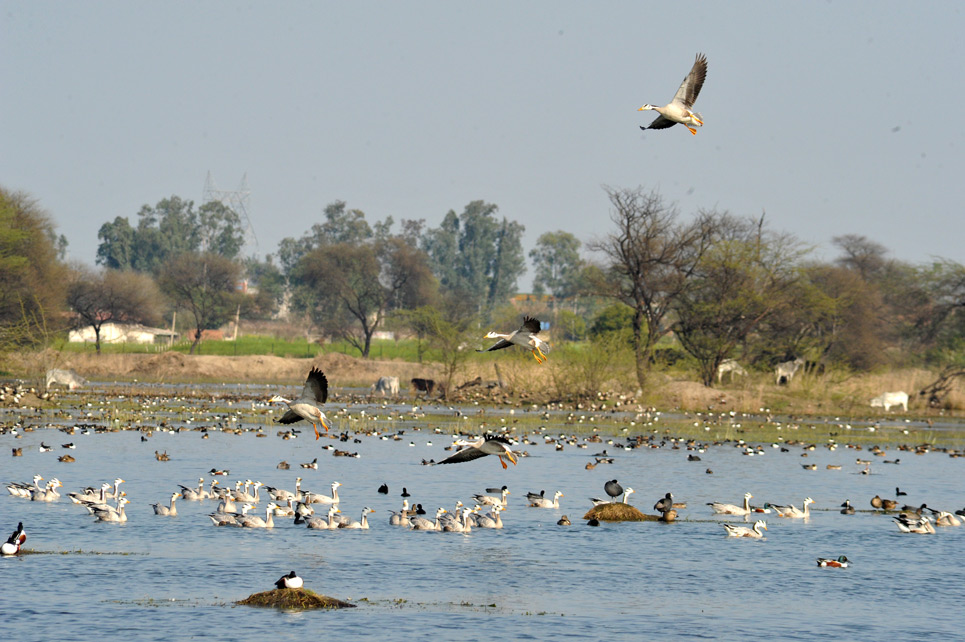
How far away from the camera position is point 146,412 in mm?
49469

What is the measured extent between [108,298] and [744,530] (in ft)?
310

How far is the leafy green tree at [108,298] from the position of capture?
106 meters

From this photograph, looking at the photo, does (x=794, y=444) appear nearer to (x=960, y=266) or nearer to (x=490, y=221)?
(x=960, y=266)

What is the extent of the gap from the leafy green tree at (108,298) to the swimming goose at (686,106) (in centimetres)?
9274

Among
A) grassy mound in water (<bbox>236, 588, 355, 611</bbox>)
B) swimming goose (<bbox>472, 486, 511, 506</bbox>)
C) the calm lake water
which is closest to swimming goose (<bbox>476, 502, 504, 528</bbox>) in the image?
the calm lake water

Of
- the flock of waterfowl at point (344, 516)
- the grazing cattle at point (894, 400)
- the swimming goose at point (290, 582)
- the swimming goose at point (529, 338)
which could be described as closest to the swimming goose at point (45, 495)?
the flock of waterfowl at point (344, 516)

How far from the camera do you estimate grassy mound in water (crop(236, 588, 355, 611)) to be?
17.2 m

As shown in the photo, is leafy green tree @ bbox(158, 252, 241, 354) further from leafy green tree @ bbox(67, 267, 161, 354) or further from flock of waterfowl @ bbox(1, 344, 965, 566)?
flock of waterfowl @ bbox(1, 344, 965, 566)

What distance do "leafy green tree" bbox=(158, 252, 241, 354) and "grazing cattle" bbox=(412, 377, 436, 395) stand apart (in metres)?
58.2

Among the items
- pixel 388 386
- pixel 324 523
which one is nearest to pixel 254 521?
pixel 324 523

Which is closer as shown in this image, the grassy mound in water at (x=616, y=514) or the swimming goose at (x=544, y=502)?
the grassy mound in water at (x=616, y=514)

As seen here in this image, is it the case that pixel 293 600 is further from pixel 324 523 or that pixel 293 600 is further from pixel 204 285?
pixel 204 285

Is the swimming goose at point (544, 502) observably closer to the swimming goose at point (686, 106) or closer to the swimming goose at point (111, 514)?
the swimming goose at point (111, 514)

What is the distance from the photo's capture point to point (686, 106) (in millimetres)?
16484
